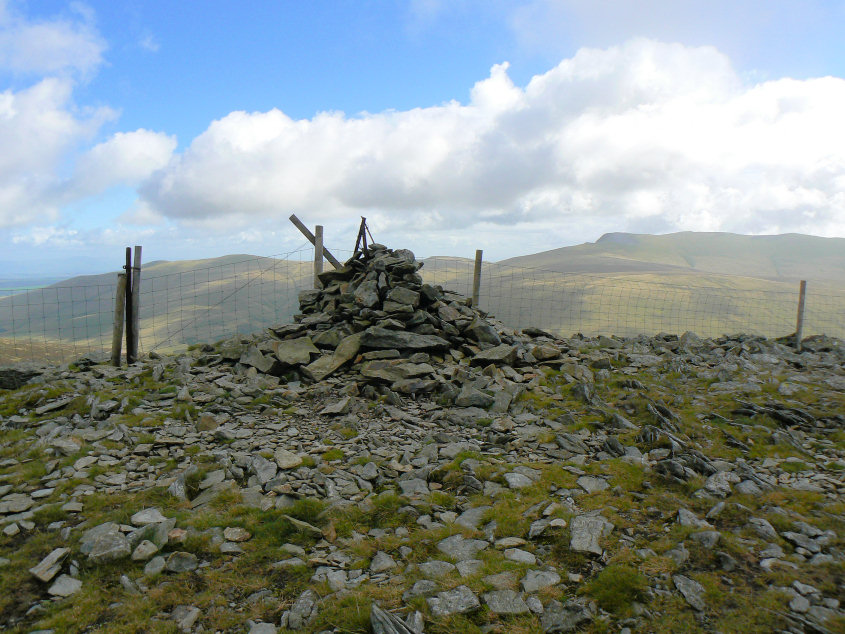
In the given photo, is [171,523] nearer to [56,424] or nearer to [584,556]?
[584,556]

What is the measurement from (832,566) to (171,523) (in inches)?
267

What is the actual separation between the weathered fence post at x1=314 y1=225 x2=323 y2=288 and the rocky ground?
13.7 feet

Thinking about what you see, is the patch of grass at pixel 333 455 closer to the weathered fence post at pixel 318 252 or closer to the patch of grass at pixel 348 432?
the patch of grass at pixel 348 432

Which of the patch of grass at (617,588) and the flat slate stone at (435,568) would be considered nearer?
the patch of grass at (617,588)

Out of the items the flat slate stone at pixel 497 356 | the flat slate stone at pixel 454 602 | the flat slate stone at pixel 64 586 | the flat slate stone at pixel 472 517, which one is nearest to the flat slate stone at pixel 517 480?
the flat slate stone at pixel 472 517

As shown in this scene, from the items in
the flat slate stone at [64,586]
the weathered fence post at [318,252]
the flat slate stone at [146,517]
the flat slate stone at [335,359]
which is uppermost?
the weathered fence post at [318,252]

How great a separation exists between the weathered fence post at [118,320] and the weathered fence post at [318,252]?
18.2 ft

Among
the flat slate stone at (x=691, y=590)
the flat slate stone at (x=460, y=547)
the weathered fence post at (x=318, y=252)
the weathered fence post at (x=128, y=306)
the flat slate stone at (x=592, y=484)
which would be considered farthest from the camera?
the weathered fence post at (x=318, y=252)

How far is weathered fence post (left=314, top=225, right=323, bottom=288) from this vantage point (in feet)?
52.5

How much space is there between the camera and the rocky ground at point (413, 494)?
13.8ft

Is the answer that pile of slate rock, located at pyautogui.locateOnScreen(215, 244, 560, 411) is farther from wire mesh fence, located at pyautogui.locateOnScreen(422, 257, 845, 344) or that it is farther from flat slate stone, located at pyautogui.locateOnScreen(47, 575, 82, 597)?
flat slate stone, located at pyautogui.locateOnScreen(47, 575, 82, 597)

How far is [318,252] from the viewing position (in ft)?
53.0

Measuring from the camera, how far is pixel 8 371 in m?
11.3

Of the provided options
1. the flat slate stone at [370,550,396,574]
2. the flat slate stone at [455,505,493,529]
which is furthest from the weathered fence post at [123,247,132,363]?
the flat slate stone at [455,505,493,529]
